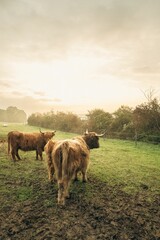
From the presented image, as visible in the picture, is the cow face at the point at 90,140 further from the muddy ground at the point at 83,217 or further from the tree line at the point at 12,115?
the tree line at the point at 12,115

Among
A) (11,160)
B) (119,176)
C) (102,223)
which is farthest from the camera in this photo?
(11,160)

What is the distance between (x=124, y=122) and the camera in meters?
24.3

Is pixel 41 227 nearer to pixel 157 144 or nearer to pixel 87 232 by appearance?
pixel 87 232

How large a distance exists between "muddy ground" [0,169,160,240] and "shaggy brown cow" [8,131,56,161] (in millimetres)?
3860

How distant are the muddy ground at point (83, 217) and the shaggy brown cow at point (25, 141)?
386 cm

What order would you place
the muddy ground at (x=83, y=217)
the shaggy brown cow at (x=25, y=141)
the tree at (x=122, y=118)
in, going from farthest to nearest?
the tree at (x=122, y=118), the shaggy brown cow at (x=25, y=141), the muddy ground at (x=83, y=217)

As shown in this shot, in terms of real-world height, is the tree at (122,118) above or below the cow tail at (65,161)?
above

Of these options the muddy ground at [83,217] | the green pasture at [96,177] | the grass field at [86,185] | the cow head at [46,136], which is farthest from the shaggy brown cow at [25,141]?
the muddy ground at [83,217]

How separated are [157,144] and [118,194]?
46.4 ft

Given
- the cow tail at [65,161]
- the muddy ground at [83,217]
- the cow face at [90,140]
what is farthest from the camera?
the cow face at [90,140]

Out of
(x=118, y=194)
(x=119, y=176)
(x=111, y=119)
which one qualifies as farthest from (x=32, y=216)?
(x=111, y=119)

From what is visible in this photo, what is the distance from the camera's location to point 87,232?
350 cm

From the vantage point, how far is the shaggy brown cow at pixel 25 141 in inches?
348

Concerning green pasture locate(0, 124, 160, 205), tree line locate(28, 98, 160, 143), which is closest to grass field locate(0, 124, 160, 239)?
green pasture locate(0, 124, 160, 205)
